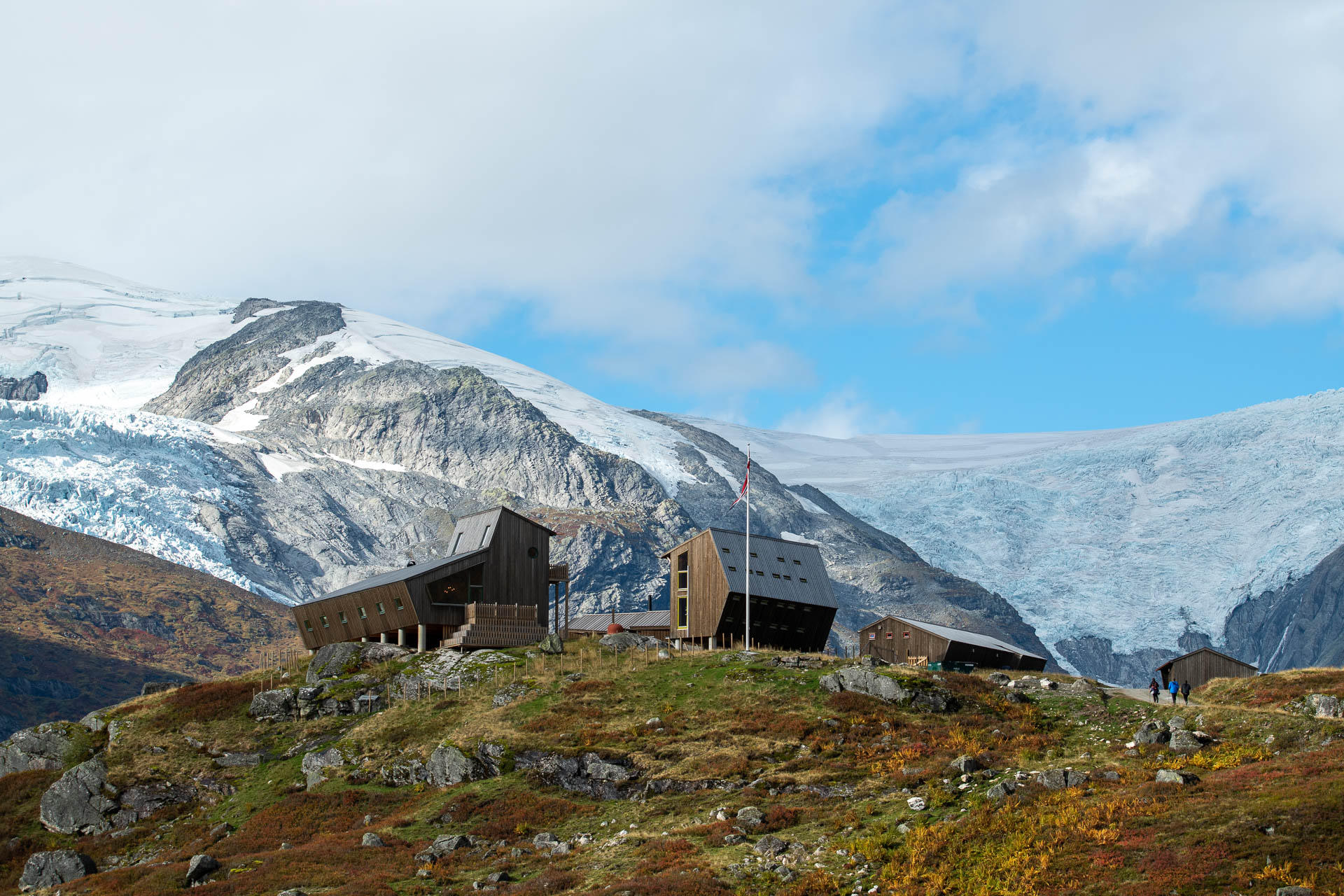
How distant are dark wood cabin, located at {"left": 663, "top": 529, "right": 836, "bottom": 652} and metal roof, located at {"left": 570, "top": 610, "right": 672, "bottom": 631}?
13624 millimetres

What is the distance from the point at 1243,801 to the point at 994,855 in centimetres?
691

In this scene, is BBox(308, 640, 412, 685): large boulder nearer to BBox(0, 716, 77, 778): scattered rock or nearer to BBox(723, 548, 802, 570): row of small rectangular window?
BBox(0, 716, 77, 778): scattered rock

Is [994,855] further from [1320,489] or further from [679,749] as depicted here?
[1320,489]

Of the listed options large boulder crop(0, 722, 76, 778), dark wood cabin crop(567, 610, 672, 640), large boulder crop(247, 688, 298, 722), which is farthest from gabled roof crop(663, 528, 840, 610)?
large boulder crop(0, 722, 76, 778)

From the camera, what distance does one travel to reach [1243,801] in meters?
32.4

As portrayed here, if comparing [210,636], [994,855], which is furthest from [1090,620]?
[994,855]

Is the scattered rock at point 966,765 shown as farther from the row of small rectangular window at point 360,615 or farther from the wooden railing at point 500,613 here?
the row of small rectangular window at point 360,615

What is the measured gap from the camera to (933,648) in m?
83.1

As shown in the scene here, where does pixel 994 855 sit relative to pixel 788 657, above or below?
below

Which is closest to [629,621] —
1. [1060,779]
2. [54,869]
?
[54,869]

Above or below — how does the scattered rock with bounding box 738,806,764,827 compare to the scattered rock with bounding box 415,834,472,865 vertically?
above

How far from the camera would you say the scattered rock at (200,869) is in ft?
133

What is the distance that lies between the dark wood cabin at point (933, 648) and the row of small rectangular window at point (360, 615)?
3205 cm

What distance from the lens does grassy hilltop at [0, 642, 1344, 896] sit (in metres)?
31.7
